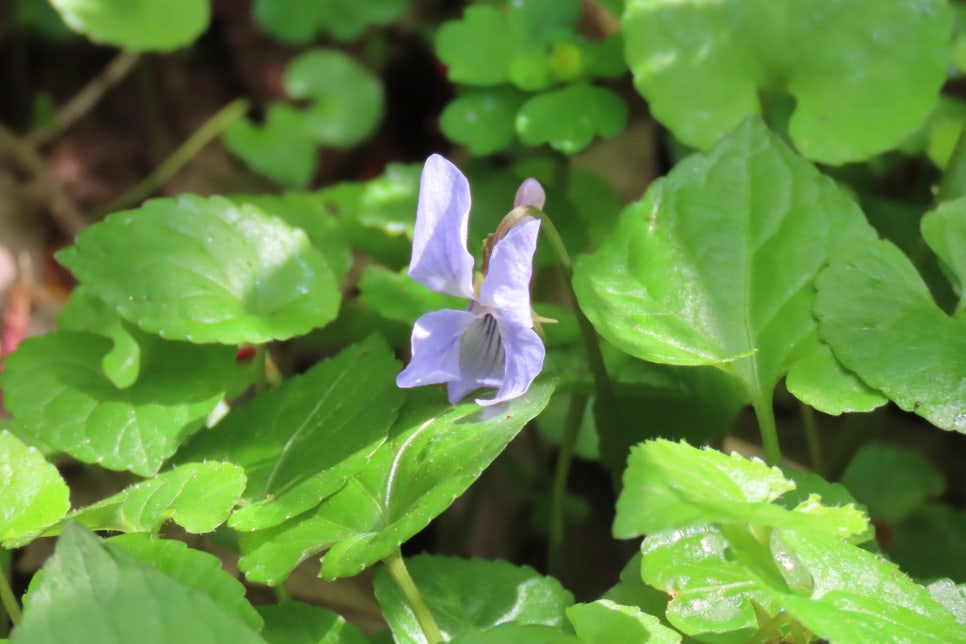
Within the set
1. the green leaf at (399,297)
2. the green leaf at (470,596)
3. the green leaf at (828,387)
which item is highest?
the green leaf at (828,387)

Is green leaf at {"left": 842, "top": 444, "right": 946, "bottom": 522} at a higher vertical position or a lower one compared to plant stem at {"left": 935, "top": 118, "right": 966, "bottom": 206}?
lower

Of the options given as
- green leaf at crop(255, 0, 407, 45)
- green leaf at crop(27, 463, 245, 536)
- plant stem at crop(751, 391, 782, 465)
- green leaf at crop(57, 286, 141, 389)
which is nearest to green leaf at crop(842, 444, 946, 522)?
plant stem at crop(751, 391, 782, 465)

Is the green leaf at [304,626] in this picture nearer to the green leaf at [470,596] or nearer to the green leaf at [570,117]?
the green leaf at [470,596]

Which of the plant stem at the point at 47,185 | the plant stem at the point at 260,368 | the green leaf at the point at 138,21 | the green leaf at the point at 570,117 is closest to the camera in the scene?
the plant stem at the point at 260,368

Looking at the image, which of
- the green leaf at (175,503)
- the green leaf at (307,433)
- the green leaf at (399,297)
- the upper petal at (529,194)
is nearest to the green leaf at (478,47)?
the green leaf at (399,297)

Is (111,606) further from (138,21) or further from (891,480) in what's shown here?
(138,21)

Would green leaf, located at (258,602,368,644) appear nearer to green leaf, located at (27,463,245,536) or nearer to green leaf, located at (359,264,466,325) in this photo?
green leaf, located at (27,463,245,536)
